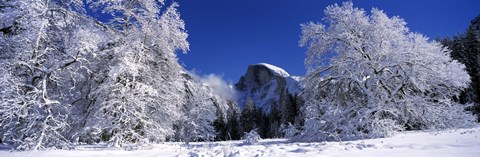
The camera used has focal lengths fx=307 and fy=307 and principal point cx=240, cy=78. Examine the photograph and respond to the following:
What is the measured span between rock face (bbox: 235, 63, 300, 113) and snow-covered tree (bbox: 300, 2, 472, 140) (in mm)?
115639

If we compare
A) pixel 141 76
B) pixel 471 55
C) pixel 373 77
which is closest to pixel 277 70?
pixel 471 55

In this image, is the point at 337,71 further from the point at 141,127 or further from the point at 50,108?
the point at 50,108

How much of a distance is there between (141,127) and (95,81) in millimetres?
2708

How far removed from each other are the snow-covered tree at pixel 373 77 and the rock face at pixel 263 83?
115639mm

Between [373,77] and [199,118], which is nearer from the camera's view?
[373,77]

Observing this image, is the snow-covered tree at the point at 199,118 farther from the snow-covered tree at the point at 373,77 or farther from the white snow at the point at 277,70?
the white snow at the point at 277,70

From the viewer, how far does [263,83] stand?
15662 centimetres

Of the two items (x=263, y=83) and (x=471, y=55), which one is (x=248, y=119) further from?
(x=263, y=83)

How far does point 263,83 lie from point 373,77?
→ 142445 millimetres

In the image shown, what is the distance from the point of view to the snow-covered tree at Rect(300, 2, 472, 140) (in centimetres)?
1322

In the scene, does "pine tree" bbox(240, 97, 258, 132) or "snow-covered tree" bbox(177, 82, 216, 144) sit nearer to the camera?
"snow-covered tree" bbox(177, 82, 216, 144)

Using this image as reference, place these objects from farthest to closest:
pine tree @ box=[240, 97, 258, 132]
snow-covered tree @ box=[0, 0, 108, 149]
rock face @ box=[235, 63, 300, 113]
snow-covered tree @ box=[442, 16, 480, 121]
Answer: rock face @ box=[235, 63, 300, 113]
pine tree @ box=[240, 97, 258, 132]
snow-covered tree @ box=[442, 16, 480, 121]
snow-covered tree @ box=[0, 0, 108, 149]

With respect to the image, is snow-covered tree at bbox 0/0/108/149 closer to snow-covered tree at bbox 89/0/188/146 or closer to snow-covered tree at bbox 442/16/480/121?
snow-covered tree at bbox 89/0/188/146

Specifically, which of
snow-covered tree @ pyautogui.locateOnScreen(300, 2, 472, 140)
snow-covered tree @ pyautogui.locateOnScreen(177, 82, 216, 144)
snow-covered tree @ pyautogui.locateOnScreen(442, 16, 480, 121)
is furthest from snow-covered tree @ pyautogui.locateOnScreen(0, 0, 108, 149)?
snow-covered tree @ pyautogui.locateOnScreen(442, 16, 480, 121)
